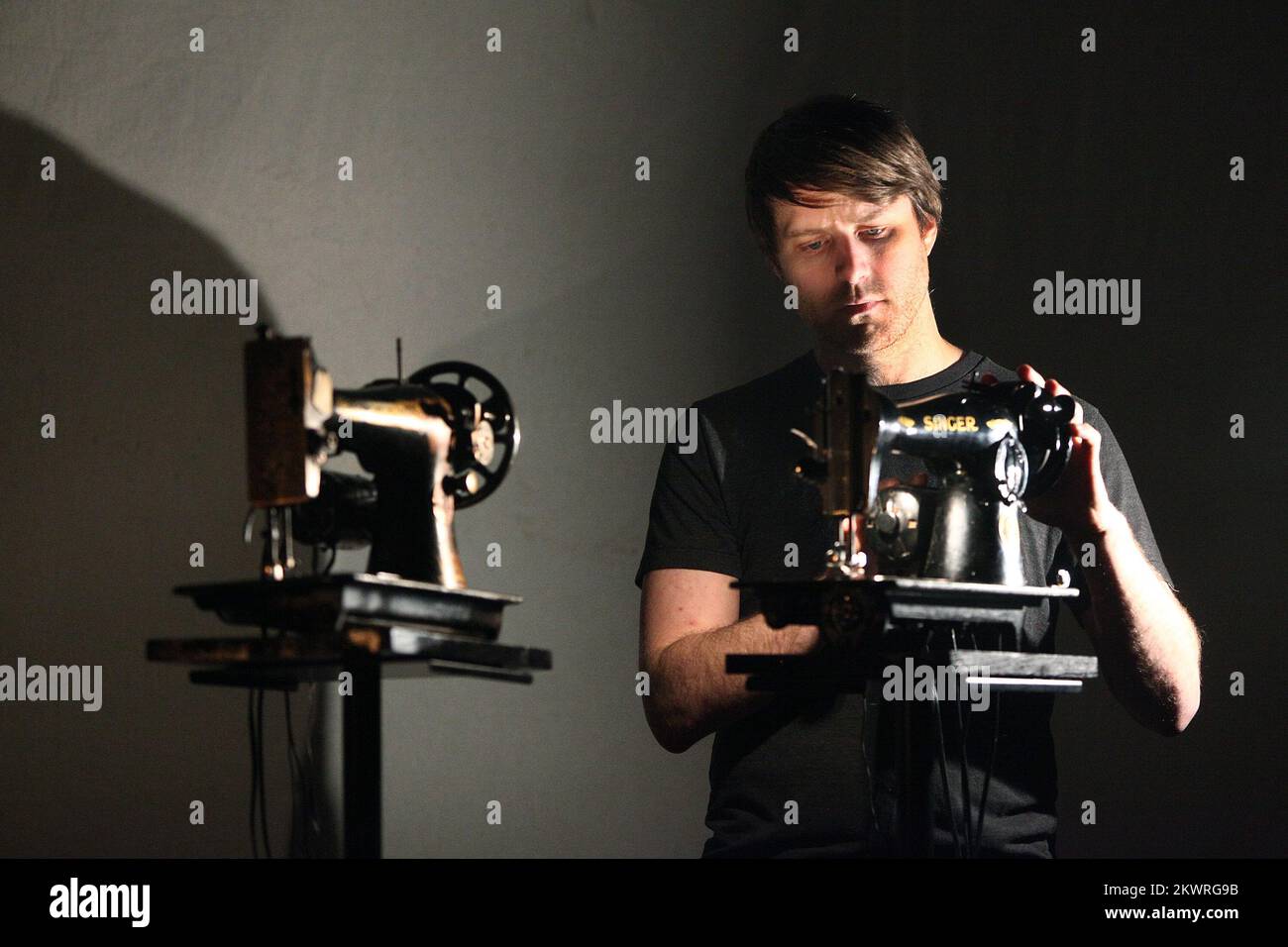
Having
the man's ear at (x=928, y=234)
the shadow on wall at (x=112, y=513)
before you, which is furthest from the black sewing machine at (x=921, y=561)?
the shadow on wall at (x=112, y=513)

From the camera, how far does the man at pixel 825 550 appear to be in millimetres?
2355

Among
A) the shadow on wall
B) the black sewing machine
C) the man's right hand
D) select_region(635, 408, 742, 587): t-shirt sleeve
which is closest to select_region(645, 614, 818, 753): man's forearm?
the man's right hand

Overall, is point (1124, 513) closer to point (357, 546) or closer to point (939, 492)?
point (939, 492)

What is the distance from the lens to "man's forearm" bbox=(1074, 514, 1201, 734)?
2.29m

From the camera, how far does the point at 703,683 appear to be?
8.03 ft

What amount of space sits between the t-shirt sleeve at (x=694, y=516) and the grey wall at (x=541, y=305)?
49cm

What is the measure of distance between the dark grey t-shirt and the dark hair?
30cm

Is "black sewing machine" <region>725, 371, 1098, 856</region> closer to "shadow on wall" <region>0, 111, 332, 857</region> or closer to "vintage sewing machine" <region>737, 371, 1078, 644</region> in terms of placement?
"vintage sewing machine" <region>737, 371, 1078, 644</region>

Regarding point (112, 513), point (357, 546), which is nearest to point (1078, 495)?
point (357, 546)

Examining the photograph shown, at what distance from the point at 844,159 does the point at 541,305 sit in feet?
2.57

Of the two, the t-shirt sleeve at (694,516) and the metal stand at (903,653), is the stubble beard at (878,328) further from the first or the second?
the metal stand at (903,653)
